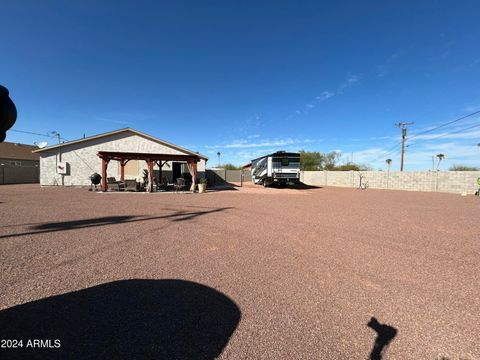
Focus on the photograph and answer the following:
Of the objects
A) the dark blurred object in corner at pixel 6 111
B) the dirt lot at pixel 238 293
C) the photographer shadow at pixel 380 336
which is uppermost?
the dark blurred object in corner at pixel 6 111

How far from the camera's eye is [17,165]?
28484 millimetres

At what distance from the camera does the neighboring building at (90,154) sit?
65.5ft

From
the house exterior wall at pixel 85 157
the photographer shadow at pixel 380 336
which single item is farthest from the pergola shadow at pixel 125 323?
the house exterior wall at pixel 85 157

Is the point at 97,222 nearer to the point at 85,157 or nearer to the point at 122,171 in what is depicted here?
the point at 122,171

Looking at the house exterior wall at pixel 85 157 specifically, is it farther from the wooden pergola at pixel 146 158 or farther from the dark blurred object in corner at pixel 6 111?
the dark blurred object in corner at pixel 6 111

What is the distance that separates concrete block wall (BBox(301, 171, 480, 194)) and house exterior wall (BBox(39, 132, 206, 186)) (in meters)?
22.3

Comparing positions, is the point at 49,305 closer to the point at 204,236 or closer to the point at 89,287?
the point at 89,287

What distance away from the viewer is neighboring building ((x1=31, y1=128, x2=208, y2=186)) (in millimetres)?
19969

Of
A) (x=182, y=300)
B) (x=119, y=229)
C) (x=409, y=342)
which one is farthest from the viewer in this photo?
(x=119, y=229)

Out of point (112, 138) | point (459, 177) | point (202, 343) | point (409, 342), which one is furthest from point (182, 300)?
point (459, 177)

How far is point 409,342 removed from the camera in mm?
2229

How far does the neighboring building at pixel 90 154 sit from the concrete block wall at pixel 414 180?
19.1 m

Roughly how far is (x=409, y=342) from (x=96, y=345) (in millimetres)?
2861

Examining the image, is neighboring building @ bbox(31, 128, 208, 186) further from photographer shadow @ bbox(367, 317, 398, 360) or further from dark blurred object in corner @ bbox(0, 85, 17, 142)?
photographer shadow @ bbox(367, 317, 398, 360)
